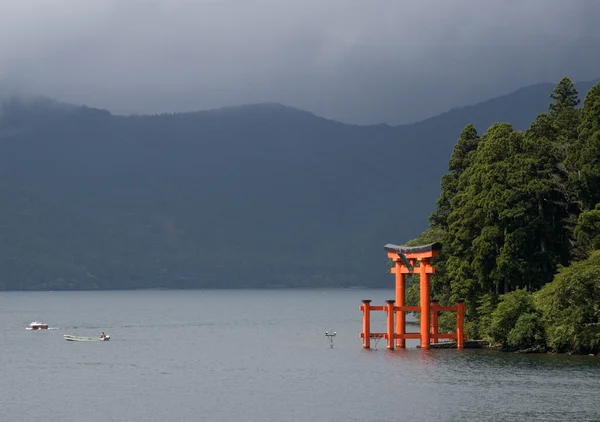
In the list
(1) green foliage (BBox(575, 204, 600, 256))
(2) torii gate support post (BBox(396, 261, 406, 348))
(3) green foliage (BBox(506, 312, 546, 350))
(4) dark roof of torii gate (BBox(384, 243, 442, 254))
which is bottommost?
(3) green foliage (BBox(506, 312, 546, 350))

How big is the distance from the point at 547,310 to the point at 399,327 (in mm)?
16451

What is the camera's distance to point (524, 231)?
93.8 meters

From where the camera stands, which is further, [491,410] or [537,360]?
[537,360]

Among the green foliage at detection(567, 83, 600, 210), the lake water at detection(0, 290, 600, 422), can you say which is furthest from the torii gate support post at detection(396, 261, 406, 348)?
the green foliage at detection(567, 83, 600, 210)

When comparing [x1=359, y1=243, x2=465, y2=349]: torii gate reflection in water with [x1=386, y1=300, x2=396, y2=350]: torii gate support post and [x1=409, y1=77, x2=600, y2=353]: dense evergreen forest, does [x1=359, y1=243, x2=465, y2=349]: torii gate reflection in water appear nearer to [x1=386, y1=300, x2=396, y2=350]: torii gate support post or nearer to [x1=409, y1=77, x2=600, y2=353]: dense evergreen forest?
[x1=386, y1=300, x2=396, y2=350]: torii gate support post

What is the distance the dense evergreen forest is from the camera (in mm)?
89688

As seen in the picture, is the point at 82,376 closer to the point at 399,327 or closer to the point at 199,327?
the point at 399,327

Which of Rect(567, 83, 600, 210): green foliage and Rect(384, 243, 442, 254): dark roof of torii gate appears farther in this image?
Rect(567, 83, 600, 210): green foliage

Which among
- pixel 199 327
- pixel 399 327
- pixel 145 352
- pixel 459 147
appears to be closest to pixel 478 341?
pixel 399 327

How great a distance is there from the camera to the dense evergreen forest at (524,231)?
8969 centimetres

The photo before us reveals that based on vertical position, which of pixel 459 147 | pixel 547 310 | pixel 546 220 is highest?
pixel 459 147

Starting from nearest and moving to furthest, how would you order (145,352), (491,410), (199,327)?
(491,410)
(145,352)
(199,327)

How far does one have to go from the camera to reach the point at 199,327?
161250 mm

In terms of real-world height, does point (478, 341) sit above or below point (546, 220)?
below
